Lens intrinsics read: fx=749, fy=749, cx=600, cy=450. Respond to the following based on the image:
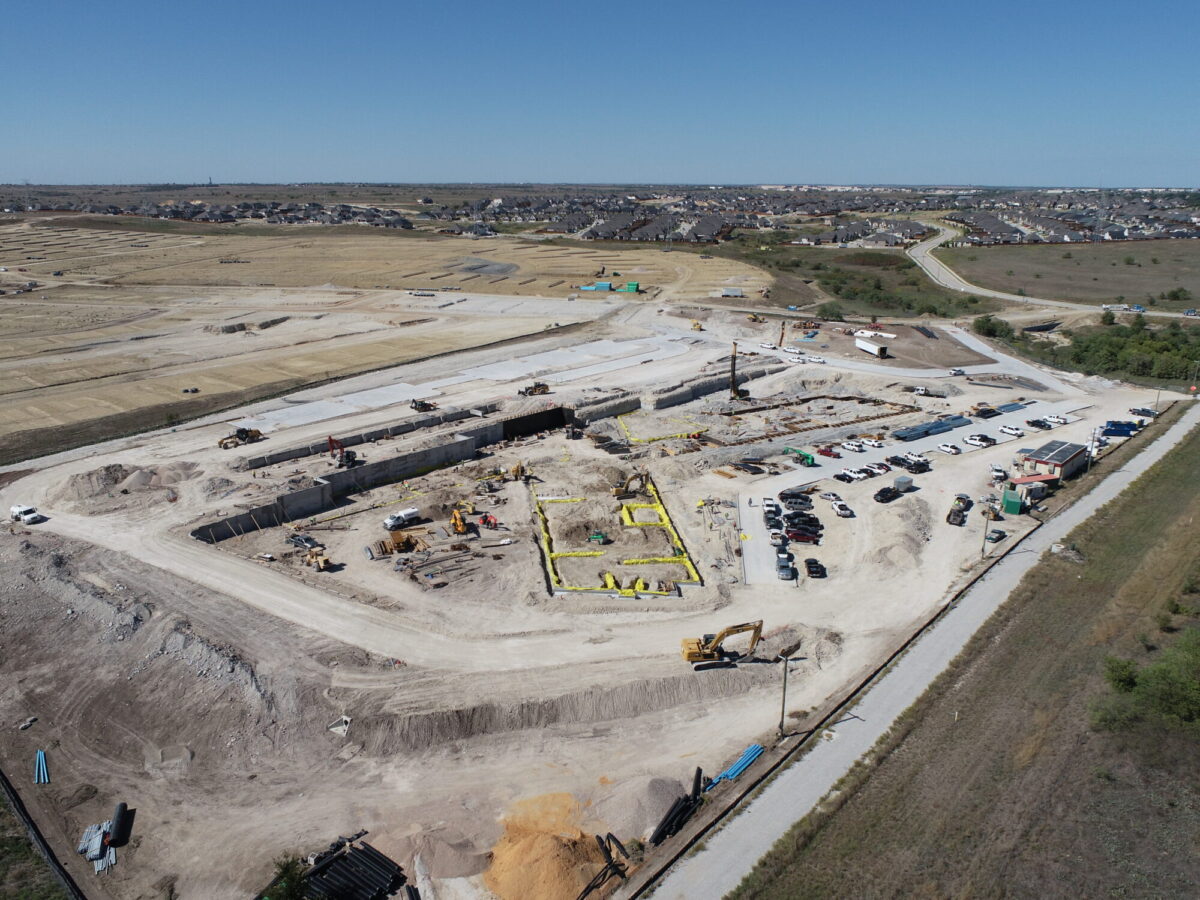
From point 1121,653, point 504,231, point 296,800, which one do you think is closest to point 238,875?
point 296,800

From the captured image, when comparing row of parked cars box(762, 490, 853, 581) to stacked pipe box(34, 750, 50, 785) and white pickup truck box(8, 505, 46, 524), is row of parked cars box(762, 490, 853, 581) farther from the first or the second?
white pickup truck box(8, 505, 46, 524)

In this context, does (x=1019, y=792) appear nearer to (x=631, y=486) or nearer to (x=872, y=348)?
(x=631, y=486)

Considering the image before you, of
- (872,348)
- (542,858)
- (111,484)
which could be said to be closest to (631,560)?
(542,858)

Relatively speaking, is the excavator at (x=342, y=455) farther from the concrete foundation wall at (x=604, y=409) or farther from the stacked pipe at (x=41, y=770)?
the stacked pipe at (x=41, y=770)

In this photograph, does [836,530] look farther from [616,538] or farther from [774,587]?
[616,538]

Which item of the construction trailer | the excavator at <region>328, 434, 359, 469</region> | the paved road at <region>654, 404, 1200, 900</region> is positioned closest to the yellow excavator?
the paved road at <region>654, 404, 1200, 900</region>
